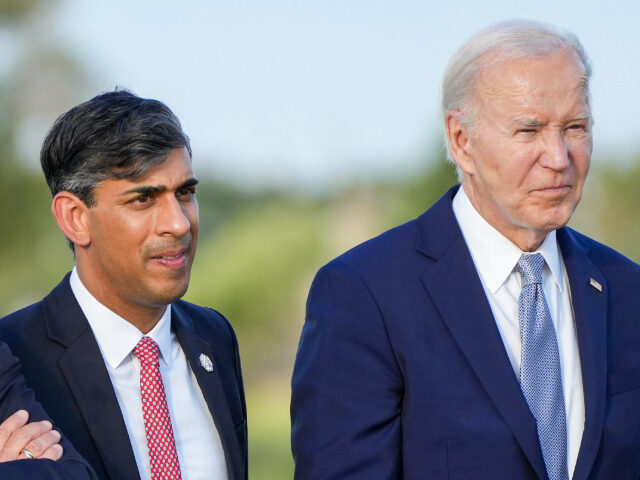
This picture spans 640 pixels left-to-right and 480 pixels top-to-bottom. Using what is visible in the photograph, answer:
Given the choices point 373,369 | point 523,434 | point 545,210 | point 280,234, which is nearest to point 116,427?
point 373,369

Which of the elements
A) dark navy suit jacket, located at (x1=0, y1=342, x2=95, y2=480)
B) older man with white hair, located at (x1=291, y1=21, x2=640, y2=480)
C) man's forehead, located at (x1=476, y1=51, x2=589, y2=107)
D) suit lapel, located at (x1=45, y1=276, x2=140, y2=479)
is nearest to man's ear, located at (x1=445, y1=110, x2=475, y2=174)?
older man with white hair, located at (x1=291, y1=21, x2=640, y2=480)

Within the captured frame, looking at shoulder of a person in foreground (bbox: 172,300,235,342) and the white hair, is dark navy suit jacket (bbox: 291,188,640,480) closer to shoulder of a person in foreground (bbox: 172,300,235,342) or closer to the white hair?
the white hair

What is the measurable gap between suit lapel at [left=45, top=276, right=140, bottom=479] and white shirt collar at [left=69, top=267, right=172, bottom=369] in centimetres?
4

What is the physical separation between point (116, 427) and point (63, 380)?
22 cm

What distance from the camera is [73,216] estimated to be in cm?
332

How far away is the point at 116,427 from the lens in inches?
121

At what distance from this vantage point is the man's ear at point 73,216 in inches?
129

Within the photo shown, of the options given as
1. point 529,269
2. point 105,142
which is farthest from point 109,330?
point 529,269

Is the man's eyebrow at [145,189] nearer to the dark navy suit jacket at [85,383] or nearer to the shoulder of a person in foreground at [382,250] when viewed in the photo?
the dark navy suit jacket at [85,383]

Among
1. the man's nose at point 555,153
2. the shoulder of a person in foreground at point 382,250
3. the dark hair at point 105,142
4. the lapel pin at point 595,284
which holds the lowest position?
the lapel pin at point 595,284

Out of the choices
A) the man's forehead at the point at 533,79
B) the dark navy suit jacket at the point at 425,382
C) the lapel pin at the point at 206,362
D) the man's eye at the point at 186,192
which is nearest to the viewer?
the dark navy suit jacket at the point at 425,382

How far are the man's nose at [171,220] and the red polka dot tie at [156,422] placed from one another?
0.37 meters

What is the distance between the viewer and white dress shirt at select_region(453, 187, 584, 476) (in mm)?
2920

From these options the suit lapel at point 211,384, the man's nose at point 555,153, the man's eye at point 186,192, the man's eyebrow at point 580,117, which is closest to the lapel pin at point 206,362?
the suit lapel at point 211,384
